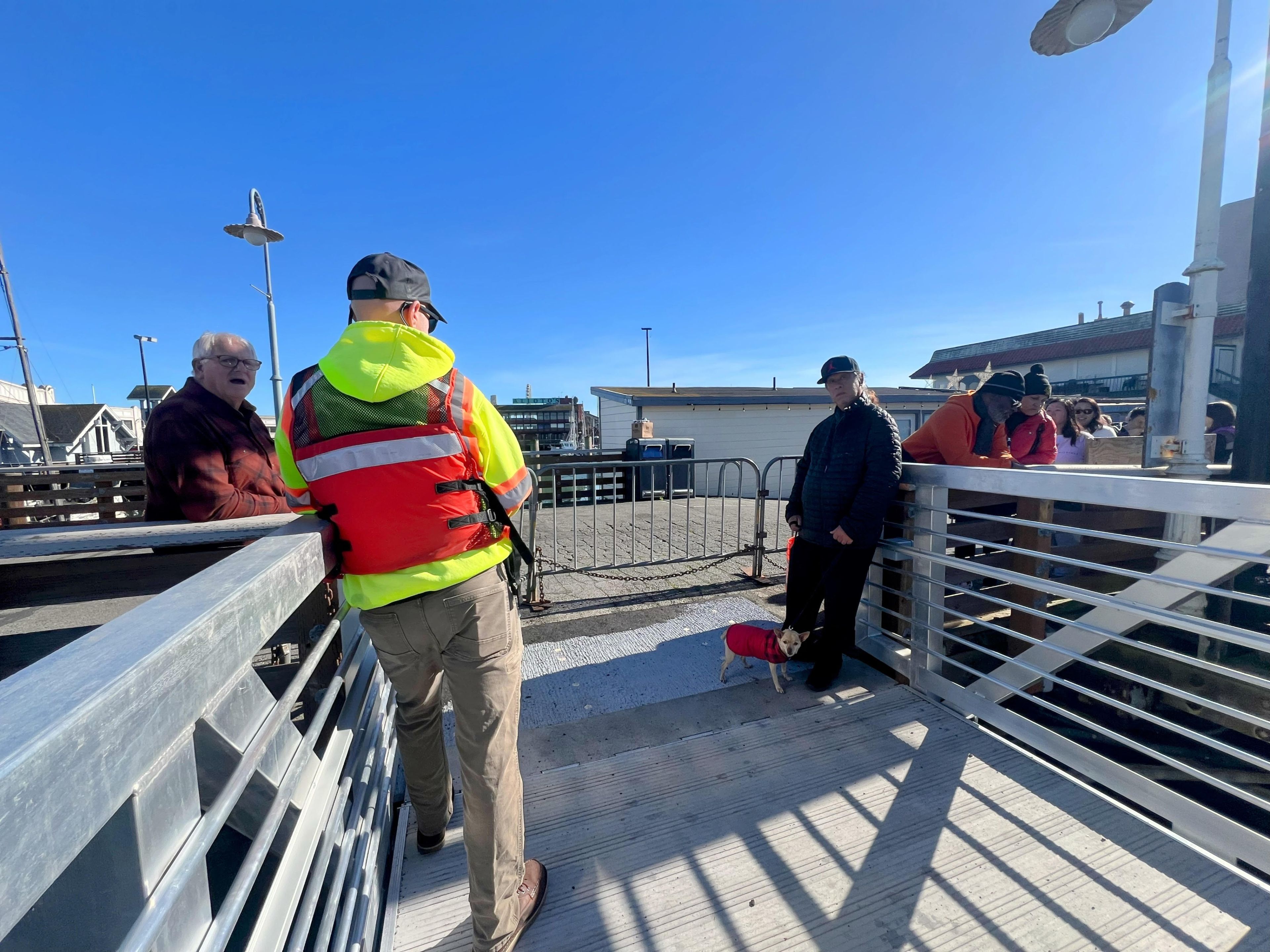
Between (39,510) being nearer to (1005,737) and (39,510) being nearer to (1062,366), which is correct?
(1005,737)

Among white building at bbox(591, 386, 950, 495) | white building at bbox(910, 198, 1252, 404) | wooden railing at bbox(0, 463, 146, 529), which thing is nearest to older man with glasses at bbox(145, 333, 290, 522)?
wooden railing at bbox(0, 463, 146, 529)

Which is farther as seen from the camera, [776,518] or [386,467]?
[776,518]

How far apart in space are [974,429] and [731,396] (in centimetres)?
1407

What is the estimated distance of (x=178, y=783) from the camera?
0.73 metres

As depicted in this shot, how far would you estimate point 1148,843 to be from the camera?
6.65 ft

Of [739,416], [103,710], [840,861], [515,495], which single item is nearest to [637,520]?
[840,861]

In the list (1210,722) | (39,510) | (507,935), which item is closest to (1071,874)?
(507,935)

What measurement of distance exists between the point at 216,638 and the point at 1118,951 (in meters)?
2.53

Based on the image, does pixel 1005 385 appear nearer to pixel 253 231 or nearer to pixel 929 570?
pixel 929 570

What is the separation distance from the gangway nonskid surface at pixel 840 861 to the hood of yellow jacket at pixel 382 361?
1706mm

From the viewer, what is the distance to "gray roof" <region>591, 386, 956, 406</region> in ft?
53.7

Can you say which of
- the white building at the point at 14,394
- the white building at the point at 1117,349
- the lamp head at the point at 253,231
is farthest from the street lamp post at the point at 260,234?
the white building at the point at 14,394

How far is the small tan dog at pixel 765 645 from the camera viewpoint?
3084 mm

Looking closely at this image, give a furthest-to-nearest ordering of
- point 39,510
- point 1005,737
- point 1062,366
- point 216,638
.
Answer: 1. point 1062,366
2. point 39,510
3. point 1005,737
4. point 216,638
